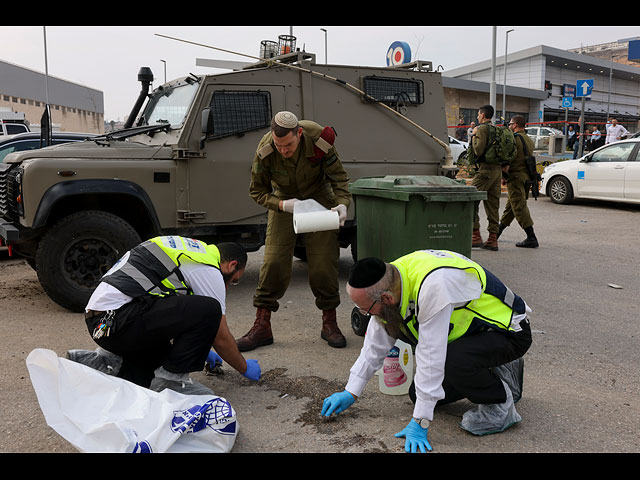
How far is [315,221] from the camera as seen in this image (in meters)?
3.94

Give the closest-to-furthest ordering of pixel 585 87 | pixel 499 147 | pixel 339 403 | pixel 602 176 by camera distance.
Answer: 1. pixel 339 403
2. pixel 499 147
3. pixel 602 176
4. pixel 585 87

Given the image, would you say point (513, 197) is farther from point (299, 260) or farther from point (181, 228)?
point (181, 228)

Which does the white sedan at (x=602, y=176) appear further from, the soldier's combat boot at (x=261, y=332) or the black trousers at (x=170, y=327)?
the black trousers at (x=170, y=327)

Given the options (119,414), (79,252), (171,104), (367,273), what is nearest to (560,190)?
(171,104)

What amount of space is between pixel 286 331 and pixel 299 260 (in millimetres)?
2870

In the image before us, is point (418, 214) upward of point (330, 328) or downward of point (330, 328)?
upward

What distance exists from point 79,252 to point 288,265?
1.98 metres

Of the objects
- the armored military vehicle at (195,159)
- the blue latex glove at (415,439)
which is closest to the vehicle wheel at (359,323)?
the blue latex glove at (415,439)

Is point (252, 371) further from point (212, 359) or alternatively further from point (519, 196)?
point (519, 196)

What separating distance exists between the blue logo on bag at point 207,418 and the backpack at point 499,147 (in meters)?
5.90

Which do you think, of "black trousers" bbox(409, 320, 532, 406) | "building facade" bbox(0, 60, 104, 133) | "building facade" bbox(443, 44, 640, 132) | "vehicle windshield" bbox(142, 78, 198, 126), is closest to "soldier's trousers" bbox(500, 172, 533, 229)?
"vehicle windshield" bbox(142, 78, 198, 126)

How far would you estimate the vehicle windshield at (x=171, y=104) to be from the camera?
561 cm

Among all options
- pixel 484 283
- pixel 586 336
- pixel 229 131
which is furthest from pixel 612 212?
pixel 484 283

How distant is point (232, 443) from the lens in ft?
8.83
